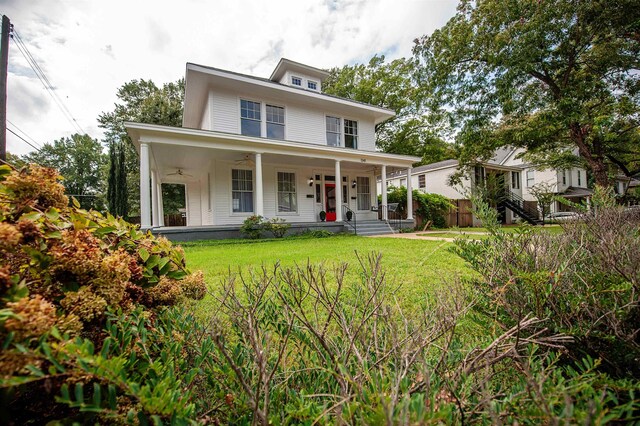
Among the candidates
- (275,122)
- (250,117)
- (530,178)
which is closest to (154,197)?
(250,117)

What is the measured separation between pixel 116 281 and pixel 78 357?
0.46 metres

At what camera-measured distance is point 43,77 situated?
12844mm

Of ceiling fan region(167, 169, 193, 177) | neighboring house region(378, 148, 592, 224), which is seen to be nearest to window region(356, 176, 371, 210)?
neighboring house region(378, 148, 592, 224)

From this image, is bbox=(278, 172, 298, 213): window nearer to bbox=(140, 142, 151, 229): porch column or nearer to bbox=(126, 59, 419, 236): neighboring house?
bbox=(126, 59, 419, 236): neighboring house

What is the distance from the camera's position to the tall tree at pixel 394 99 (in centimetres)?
2239

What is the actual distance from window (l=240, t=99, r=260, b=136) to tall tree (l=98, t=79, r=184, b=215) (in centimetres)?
1404

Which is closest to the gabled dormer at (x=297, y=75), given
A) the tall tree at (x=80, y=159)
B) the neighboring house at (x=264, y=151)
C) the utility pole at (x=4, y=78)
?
the neighboring house at (x=264, y=151)

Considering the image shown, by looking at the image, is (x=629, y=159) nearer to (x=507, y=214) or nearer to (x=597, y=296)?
(x=507, y=214)

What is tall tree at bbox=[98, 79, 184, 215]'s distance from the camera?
72.0 feet

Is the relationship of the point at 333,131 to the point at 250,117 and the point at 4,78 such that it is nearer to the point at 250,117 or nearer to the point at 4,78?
the point at 250,117

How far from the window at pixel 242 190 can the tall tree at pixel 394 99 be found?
15224 mm

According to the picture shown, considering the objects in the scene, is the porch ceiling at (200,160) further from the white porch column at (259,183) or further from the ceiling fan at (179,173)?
the white porch column at (259,183)

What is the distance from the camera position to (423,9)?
11461 millimetres

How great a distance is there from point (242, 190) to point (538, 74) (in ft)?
46.6
